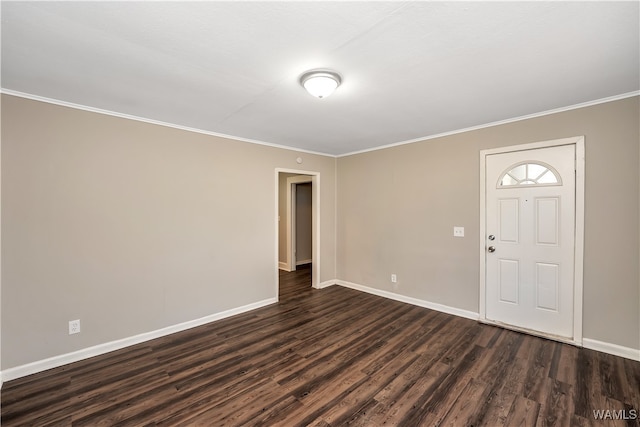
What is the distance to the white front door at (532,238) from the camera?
286cm

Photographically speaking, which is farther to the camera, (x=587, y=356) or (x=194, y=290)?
(x=194, y=290)

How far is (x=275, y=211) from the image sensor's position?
13.8 ft

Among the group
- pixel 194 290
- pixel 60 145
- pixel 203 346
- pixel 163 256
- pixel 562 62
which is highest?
pixel 562 62

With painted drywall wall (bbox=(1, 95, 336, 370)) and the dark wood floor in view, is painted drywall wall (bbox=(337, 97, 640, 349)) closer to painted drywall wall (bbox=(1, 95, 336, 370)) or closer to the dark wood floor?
the dark wood floor

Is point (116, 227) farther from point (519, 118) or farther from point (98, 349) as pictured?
point (519, 118)

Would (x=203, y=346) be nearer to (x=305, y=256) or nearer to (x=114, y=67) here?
(x=114, y=67)

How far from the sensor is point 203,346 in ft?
9.51

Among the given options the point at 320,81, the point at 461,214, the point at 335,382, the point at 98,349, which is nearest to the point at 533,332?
the point at 461,214

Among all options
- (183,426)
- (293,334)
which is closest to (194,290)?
(293,334)

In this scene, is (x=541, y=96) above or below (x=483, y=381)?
above

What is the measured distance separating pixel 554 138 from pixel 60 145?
4987 mm

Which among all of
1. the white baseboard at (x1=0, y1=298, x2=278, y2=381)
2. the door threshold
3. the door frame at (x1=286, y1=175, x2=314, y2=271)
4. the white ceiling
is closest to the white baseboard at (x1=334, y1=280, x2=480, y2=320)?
the door threshold

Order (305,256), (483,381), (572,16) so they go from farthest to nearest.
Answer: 1. (305,256)
2. (483,381)
3. (572,16)

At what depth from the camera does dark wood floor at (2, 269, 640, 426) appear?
1897 mm
